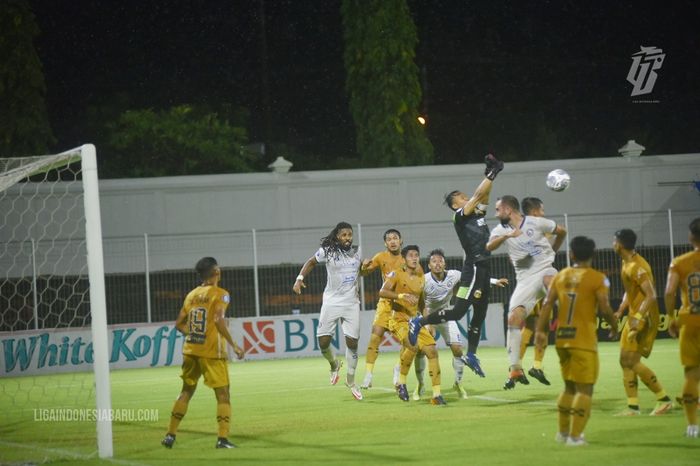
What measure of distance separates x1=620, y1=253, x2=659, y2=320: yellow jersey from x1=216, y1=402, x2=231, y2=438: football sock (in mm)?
4187

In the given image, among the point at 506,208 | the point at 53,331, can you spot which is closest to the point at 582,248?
the point at 506,208

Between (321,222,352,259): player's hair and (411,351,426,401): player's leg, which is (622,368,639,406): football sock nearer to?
(411,351,426,401): player's leg

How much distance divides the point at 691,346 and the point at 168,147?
112 feet

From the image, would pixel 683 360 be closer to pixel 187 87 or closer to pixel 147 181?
pixel 147 181

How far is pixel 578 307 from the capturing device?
9562 millimetres

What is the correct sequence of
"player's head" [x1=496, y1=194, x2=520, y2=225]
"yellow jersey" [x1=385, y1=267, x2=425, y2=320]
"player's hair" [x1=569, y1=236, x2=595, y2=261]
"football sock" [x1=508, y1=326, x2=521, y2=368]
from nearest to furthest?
1. "player's hair" [x1=569, y1=236, x2=595, y2=261]
2. "player's head" [x1=496, y1=194, x2=520, y2=225]
3. "football sock" [x1=508, y1=326, x2=521, y2=368]
4. "yellow jersey" [x1=385, y1=267, x2=425, y2=320]

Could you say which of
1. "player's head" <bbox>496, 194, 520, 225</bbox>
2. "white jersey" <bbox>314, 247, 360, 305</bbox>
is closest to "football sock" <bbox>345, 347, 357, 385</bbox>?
"white jersey" <bbox>314, 247, 360, 305</bbox>

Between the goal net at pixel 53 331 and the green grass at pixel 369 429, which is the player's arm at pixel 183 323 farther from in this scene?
the green grass at pixel 369 429

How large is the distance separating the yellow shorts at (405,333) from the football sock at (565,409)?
4460mm

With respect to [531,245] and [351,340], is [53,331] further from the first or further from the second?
[531,245]

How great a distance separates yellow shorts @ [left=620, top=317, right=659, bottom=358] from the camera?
1164 centimetres

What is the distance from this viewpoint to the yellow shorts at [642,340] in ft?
38.2

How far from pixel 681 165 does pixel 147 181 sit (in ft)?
56.1

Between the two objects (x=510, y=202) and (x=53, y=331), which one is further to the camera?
(x=53, y=331)
